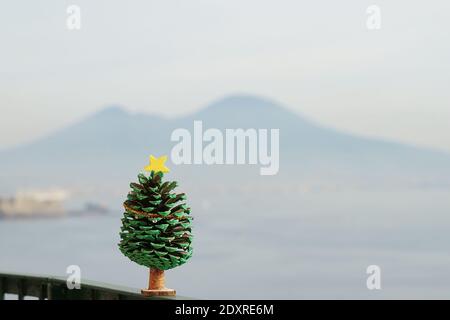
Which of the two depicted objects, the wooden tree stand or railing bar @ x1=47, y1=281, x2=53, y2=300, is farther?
railing bar @ x1=47, y1=281, x2=53, y2=300

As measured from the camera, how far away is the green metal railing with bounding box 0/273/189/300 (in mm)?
7417

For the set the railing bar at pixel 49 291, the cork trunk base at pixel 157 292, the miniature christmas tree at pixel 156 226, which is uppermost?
the miniature christmas tree at pixel 156 226

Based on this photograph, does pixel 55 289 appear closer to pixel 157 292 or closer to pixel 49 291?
pixel 49 291

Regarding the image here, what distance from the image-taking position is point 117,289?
24.3 feet

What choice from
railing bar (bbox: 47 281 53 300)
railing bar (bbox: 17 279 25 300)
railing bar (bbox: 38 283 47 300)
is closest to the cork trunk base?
railing bar (bbox: 47 281 53 300)

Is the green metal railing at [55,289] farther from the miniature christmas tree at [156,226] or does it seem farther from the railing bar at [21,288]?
the miniature christmas tree at [156,226]

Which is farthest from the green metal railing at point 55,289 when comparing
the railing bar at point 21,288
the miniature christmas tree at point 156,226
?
the miniature christmas tree at point 156,226

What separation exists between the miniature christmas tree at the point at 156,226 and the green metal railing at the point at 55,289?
191 mm

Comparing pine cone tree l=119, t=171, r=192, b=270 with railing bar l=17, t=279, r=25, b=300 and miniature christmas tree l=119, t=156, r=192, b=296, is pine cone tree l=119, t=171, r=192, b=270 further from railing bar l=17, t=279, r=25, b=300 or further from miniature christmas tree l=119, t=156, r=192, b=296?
railing bar l=17, t=279, r=25, b=300

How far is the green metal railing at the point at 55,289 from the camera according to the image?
742 cm

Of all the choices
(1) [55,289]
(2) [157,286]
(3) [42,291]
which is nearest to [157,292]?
(2) [157,286]

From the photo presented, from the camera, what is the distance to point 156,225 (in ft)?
23.8

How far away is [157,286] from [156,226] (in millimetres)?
349

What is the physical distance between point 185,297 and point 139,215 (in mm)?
565
